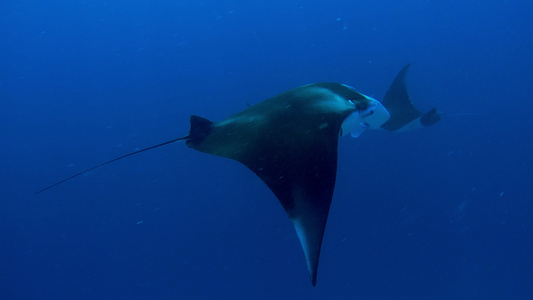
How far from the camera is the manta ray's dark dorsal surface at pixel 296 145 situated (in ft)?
6.69

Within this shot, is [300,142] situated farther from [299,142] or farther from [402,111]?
[402,111]

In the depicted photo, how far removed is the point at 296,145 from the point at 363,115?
1032 millimetres

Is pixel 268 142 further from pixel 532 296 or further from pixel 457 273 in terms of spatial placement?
pixel 532 296

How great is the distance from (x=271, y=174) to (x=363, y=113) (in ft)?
4.29

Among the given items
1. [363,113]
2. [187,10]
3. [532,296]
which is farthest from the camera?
[187,10]

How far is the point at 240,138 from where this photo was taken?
2.89 meters

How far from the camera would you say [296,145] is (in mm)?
2529

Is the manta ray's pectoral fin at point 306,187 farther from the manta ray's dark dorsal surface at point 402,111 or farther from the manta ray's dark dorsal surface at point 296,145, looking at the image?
the manta ray's dark dorsal surface at point 402,111

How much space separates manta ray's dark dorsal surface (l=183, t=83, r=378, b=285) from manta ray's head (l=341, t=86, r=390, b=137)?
0.09ft

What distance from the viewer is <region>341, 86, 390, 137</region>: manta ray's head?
10.4 ft

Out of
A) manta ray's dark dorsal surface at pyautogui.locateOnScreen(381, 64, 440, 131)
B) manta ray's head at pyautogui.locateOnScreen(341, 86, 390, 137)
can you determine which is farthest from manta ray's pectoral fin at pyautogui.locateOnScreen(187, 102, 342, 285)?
manta ray's dark dorsal surface at pyautogui.locateOnScreen(381, 64, 440, 131)

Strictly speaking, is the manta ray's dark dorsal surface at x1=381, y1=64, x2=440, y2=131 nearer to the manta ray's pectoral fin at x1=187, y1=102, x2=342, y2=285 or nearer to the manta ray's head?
the manta ray's head

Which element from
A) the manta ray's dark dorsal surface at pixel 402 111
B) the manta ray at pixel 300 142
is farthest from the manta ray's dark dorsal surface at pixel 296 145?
the manta ray's dark dorsal surface at pixel 402 111

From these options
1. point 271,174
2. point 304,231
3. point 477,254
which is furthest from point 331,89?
point 477,254
